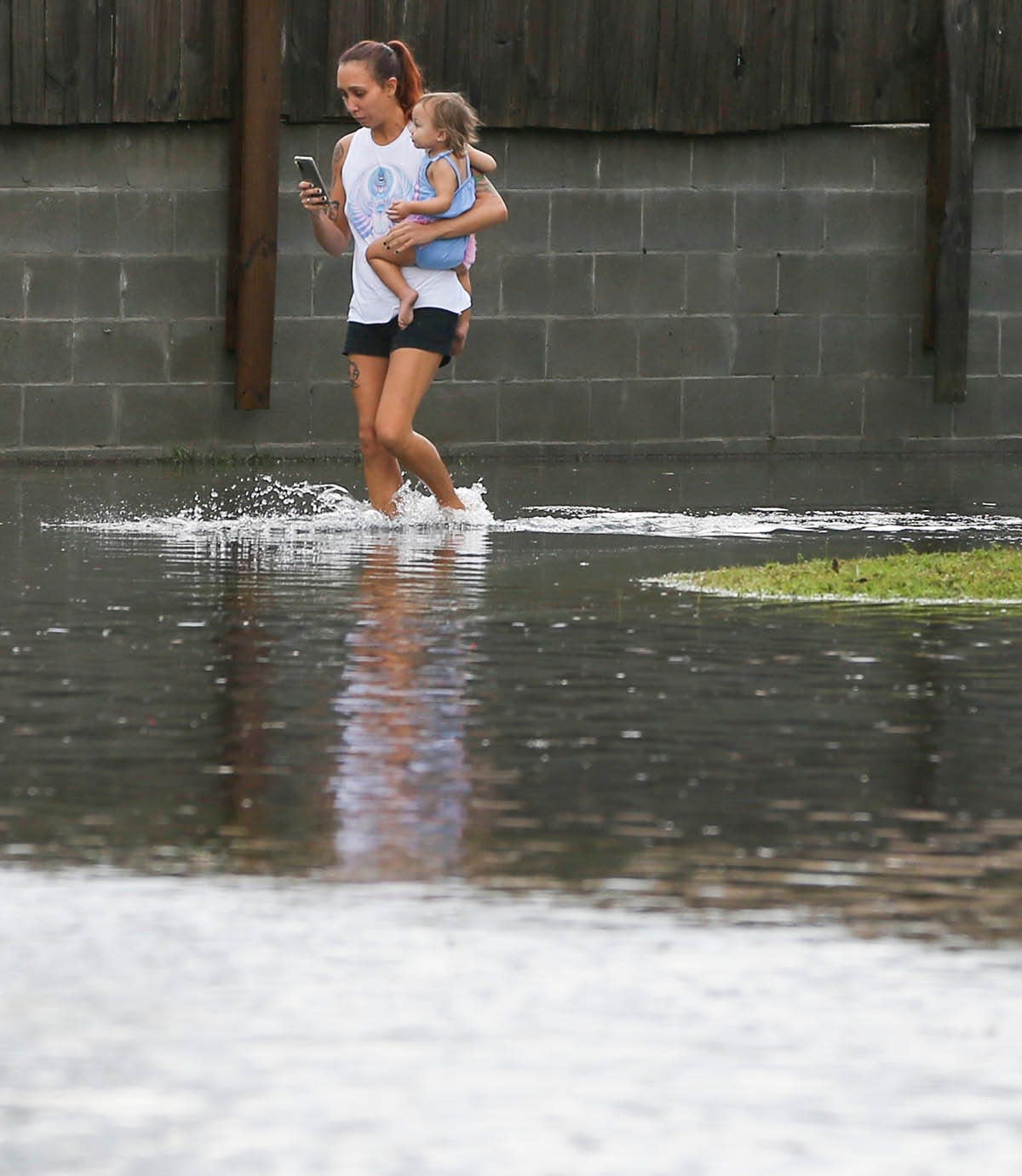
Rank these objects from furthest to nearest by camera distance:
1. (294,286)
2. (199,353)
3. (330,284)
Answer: (330,284) → (294,286) → (199,353)

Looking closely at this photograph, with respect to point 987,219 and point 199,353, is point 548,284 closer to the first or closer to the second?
point 199,353

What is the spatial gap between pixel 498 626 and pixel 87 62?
7.80 metres

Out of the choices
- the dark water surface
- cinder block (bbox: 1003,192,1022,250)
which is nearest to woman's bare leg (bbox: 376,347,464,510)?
the dark water surface

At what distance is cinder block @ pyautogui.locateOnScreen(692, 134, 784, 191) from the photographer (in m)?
18.5

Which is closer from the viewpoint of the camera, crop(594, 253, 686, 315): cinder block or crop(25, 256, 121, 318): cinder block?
crop(25, 256, 121, 318): cinder block

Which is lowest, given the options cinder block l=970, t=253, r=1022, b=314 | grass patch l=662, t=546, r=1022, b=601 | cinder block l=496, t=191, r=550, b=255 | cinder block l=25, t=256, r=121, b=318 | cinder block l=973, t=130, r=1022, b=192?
grass patch l=662, t=546, r=1022, b=601

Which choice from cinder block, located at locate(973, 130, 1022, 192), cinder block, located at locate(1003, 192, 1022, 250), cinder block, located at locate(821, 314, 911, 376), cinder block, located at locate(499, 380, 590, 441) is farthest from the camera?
cinder block, located at locate(1003, 192, 1022, 250)

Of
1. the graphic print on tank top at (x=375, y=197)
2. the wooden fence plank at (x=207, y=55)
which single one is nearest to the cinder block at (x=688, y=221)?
the wooden fence plank at (x=207, y=55)

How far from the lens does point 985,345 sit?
19484 mm

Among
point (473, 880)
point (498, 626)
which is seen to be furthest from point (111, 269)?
point (473, 880)

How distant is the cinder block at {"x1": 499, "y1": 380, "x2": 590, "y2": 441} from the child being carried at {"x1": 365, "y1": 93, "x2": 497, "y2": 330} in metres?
5.09

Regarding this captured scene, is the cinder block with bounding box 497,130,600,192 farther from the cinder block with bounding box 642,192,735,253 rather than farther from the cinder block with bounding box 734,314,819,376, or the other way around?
the cinder block with bounding box 734,314,819,376

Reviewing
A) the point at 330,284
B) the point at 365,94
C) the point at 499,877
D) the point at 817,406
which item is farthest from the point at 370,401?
the point at 499,877

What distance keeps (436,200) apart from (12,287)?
4602mm
